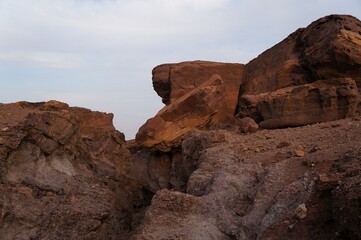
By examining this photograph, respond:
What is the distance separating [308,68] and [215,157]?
17.5 feet

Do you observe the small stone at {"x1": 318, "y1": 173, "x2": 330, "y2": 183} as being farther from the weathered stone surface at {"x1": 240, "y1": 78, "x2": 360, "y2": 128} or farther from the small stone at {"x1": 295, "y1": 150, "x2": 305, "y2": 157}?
the weathered stone surface at {"x1": 240, "y1": 78, "x2": 360, "y2": 128}

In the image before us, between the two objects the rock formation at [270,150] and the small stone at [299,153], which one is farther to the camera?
the small stone at [299,153]

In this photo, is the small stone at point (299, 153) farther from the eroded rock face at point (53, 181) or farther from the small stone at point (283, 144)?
the eroded rock face at point (53, 181)

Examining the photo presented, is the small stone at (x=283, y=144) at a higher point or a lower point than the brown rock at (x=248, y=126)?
lower

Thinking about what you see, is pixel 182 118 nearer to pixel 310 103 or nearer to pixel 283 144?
pixel 310 103

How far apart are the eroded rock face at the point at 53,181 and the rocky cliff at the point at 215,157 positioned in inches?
1.2

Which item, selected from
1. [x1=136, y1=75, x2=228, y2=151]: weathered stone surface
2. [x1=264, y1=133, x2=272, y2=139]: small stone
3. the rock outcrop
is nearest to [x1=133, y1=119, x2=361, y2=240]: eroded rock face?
[x1=264, y1=133, x2=272, y2=139]: small stone

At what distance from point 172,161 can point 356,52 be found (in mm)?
7229

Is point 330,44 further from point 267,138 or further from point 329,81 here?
point 267,138

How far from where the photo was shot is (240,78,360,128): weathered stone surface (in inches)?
510

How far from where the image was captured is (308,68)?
14.3 m

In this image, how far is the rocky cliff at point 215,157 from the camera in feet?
23.4

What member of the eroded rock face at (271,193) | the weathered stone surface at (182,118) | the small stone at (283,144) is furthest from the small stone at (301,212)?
the weathered stone surface at (182,118)

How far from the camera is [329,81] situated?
13469 millimetres
